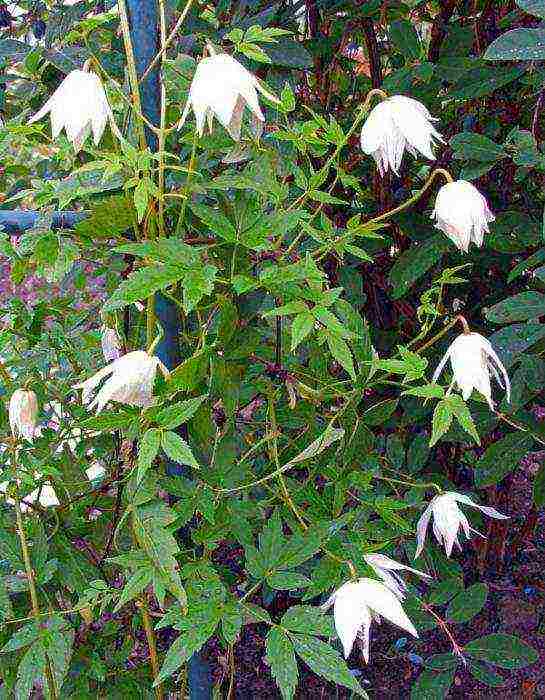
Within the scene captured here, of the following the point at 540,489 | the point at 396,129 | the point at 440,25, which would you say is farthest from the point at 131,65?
the point at 540,489

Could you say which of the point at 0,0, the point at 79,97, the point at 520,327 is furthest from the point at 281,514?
the point at 0,0

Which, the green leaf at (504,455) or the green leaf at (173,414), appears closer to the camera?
the green leaf at (173,414)

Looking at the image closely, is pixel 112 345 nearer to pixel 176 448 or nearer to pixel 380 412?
pixel 176 448

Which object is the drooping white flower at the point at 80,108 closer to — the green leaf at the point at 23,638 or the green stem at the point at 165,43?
the green stem at the point at 165,43

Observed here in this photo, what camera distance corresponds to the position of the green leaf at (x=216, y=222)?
826 mm

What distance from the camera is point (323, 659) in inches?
31.7

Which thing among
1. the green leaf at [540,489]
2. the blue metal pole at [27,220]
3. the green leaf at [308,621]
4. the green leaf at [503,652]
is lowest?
the green leaf at [503,652]

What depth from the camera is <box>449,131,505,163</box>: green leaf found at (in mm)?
1104

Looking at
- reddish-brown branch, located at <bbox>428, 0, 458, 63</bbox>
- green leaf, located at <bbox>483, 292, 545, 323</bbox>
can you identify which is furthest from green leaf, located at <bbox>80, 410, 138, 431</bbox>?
reddish-brown branch, located at <bbox>428, 0, 458, 63</bbox>

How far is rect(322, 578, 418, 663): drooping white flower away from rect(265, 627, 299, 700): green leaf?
0.20ft

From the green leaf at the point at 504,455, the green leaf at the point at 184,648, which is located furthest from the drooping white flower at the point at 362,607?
the green leaf at the point at 504,455

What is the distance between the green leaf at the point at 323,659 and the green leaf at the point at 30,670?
0.30 metres

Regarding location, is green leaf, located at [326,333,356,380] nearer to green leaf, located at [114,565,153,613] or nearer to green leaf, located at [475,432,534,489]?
green leaf, located at [114,565,153,613]

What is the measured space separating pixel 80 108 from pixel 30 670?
605 mm
